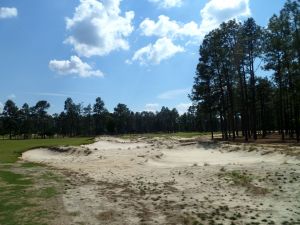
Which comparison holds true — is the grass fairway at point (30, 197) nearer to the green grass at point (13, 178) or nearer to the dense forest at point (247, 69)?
the green grass at point (13, 178)

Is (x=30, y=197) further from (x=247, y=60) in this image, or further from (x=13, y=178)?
(x=247, y=60)

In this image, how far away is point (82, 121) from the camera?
584ft

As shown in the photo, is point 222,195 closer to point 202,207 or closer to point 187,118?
point 202,207

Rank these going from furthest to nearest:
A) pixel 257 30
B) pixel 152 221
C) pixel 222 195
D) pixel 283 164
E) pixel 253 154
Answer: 1. pixel 257 30
2. pixel 253 154
3. pixel 283 164
4. pixel 222 195
5. pixel 152 221

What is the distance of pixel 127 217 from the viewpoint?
13.2m

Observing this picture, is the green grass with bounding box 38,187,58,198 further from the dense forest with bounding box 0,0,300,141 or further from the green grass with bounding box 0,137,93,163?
the dense forest with bounding box 0,0,300,141

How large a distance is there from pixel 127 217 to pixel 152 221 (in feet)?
3.42

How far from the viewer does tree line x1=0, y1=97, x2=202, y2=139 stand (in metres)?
146

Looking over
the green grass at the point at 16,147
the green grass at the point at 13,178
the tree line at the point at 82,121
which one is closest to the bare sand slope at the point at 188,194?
the green grass at the point at 13,178

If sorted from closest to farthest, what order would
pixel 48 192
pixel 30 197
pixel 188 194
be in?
pixel 30 197
pixel 188 194
pixel 48 192

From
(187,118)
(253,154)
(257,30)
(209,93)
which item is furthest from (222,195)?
(187,118)

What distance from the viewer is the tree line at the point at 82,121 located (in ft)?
479

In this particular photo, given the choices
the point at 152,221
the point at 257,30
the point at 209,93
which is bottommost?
the point at 152,221

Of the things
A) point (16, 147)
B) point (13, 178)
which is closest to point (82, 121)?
point (16, 147)
